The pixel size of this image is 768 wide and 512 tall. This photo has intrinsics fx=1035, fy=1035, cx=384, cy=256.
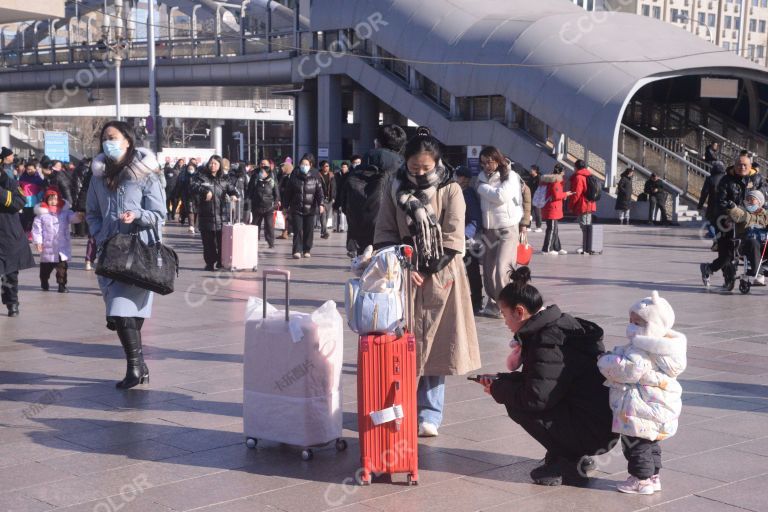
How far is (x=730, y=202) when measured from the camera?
12.7 metres

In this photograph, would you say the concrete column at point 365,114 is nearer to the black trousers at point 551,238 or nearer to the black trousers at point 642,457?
the black trousers at point 551,238

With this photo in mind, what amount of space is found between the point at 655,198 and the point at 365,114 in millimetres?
15985

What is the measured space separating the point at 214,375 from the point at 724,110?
117ft

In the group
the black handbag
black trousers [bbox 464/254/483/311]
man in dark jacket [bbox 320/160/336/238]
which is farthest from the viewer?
man in dark jacket [bbox 320/160/336/238]

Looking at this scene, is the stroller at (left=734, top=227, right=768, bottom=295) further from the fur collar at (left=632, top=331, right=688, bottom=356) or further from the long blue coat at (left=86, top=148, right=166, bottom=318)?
the fur collar at (left=632, top=331, right=688, bottom=356)

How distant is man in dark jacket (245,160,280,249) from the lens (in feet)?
62.8

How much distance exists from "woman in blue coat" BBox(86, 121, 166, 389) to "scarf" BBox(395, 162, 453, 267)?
6.71 feet

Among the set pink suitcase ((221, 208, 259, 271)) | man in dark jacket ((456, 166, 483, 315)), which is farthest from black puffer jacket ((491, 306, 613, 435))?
pink suitcase ((221, 208, 259, 271))

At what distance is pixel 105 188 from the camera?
23.6 ft

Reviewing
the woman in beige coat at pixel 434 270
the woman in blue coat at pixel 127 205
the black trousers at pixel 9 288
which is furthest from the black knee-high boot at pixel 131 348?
the black trousers at pixel 9 288

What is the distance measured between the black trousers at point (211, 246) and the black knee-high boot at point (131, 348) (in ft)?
27.0

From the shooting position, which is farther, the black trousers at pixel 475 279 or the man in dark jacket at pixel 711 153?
the man in dark jacket at pixel 711 153

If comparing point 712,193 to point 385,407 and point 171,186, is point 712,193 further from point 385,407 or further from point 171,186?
point 171,186

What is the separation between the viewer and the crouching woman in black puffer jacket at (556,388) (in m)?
4.98
